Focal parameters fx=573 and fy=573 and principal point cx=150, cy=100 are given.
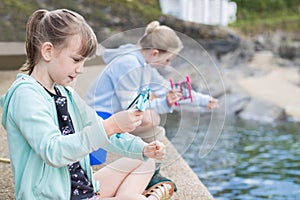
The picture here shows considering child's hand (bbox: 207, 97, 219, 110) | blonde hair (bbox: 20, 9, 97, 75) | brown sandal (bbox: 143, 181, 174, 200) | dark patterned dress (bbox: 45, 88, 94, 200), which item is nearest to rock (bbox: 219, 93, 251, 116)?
child's hand (bbox: 207, 97, 219, 110)

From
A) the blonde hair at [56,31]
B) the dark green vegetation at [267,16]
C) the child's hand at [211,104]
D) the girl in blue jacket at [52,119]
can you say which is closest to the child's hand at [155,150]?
the girl in blue jacket at [52,119]

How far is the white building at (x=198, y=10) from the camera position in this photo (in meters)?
7.42

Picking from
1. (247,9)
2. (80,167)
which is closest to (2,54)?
(80,167)

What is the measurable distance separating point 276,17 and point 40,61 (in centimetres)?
1044

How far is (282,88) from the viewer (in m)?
8.20

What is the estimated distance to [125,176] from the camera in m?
1.62

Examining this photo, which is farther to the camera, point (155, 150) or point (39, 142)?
point (155, 150)

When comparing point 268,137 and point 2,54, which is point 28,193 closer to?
point 2,54

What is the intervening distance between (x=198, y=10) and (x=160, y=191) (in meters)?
6.27

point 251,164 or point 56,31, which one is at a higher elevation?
point 56,31

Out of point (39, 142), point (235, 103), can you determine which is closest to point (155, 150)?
point (39, 142)

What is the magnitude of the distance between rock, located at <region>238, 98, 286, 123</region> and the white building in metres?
1.45

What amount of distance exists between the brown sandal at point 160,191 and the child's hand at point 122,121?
1.72ft

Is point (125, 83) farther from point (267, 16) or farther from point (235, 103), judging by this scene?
point (267, 16)
